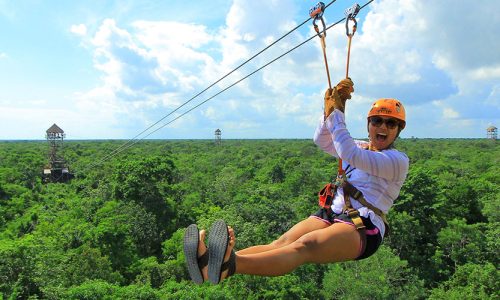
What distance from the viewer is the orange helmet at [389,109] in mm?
3766

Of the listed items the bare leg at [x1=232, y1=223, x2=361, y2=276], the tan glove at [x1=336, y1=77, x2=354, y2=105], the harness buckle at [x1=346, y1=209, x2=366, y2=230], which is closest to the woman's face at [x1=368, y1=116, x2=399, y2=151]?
the tan glove at [x1=336, y1=77, x2=354, y2=105]

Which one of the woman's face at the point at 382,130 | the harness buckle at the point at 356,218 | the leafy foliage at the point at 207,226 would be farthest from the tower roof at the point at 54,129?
the harness buckle at the point at 356,218

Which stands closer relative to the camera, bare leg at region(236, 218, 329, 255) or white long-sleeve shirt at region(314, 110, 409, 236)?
white long-sleeve shirt at region(314, 110, 409, 236)

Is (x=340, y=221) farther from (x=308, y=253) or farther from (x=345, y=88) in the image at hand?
(x=345, y=88)

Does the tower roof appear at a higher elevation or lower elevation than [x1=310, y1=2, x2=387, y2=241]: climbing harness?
higher

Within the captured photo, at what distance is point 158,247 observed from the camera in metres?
24.2

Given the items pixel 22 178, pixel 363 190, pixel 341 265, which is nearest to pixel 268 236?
pixel 341 265

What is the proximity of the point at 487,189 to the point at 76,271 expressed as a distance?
84.0ft

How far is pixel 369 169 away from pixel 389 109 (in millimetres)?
549

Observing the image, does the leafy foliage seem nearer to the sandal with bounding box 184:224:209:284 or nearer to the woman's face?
the sandal with bounding box 184:224:209:284

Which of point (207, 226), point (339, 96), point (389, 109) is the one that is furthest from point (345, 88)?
point (207, 226)

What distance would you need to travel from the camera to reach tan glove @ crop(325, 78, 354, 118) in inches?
149

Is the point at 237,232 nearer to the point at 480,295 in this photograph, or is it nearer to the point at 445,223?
the point at 480,295

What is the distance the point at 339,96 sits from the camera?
12.6ft
